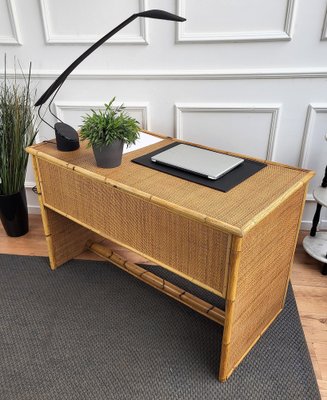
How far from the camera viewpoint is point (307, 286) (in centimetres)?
167

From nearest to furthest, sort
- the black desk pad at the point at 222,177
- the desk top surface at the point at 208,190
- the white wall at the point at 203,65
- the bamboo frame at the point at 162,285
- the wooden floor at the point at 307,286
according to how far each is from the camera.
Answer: the desk top surface at the point at 208,190, the black desk pad at the point at 222,177, the wooden floor at the point at 307,286, the bamboo frame at the point at 162,285, the white wall at the point at 203,65

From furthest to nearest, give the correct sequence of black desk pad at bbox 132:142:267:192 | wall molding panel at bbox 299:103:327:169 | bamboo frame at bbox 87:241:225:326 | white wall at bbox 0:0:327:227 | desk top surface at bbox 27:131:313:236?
wall molding panel at bbox 299:103:327:169
white wall at bbox 0:0:327:227
bamboo frame at bbox 87:241:225:326
black desk pad at bbox 132:142:267:192
desk top surface at bbox 27:131:313:236

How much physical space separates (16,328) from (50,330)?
139mm

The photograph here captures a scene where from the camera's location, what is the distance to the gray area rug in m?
1.23

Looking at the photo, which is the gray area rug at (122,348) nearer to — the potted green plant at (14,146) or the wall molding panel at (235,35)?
the potted green plant at (14,146)

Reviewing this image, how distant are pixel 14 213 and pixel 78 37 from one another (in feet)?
3.14

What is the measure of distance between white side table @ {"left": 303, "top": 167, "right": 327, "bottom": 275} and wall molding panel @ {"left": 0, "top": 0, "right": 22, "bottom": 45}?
160 centimetres

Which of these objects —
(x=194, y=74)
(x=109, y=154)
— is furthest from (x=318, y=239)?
(x=109, y=154)

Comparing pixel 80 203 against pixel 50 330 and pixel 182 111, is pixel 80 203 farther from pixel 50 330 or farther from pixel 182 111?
pixel 182 111

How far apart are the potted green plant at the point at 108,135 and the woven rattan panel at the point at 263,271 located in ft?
1.81

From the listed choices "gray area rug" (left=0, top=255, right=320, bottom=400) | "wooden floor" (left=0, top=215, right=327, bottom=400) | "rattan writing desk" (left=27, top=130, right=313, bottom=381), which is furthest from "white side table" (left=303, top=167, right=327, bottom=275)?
"rattan writing desk" (left=27, top=130, right=313, bottom=381)

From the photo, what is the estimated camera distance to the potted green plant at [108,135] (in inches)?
49.5

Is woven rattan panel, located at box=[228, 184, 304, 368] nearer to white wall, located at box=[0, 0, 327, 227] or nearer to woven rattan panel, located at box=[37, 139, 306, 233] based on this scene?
woven rattan panel, located at box=[37, 139, 306, 233]

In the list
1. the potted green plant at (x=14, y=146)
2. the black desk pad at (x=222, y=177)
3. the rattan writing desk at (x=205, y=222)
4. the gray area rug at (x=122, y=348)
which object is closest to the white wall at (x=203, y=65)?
the potted green plant at (x=14, y=146)
